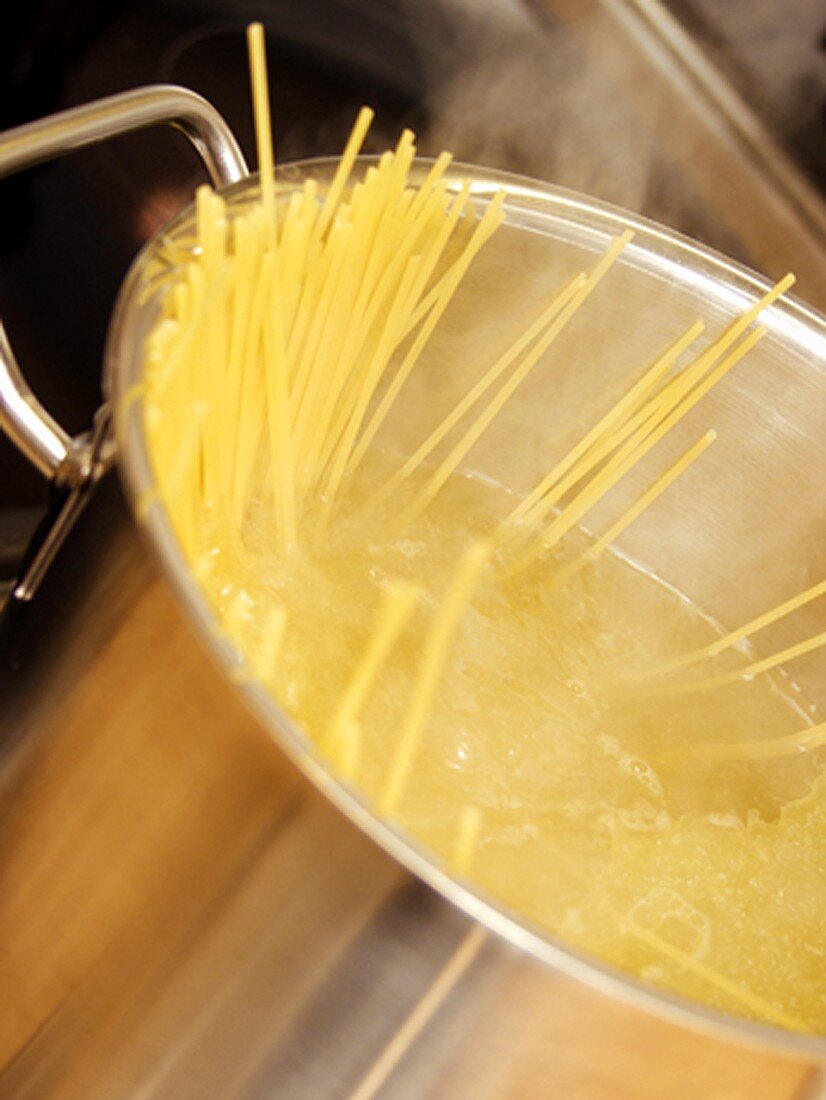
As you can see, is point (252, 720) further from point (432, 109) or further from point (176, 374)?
point (432, 109)

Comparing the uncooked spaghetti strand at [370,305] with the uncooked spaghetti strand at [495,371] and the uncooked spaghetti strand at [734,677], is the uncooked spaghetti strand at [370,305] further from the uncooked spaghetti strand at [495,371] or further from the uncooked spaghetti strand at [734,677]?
the uncooked spaghetti strand at [734,677]

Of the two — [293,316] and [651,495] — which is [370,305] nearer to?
[293,316]

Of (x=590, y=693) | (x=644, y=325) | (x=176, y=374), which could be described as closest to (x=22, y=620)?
(x=176, y=374)

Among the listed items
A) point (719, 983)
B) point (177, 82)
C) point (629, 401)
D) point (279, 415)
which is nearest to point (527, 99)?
point (177, 82)

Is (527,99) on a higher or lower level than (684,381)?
higher

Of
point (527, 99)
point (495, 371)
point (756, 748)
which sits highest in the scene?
point (527, 99)

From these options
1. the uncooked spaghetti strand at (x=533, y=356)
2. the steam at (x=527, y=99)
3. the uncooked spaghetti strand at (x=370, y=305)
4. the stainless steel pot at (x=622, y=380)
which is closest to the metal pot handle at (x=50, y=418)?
the stainless steel pot at (x=622, y=380)

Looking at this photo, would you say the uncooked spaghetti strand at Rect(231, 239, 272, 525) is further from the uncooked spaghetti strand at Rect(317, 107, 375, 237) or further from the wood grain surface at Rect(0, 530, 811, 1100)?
the wood grain surface at Rect(0, 530, 811, 1100)

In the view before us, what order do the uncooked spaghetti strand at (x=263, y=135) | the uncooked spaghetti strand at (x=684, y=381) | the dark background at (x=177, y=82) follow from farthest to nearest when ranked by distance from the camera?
the dark background at (x=177, y=82) → the uncooked spaghetti strand at (x=684, y=381) → the uncooked spaghetti strand at (x=263, y=135)
